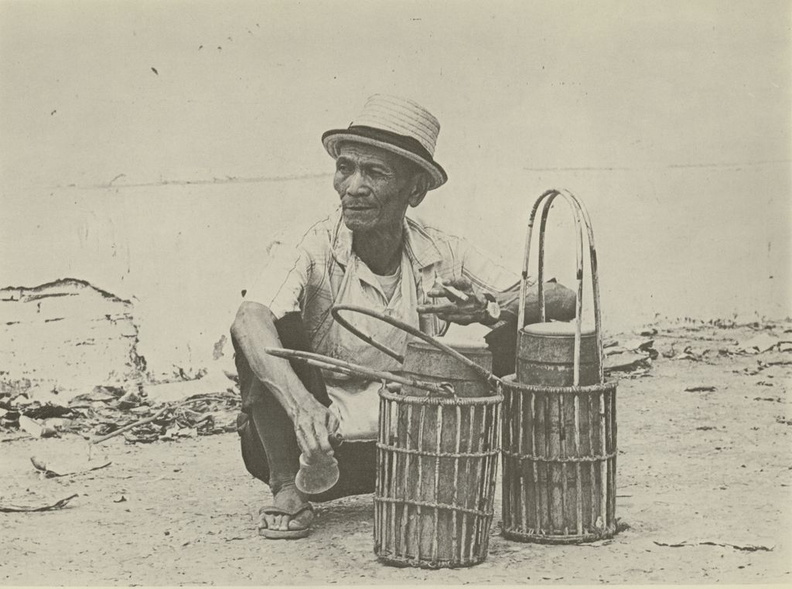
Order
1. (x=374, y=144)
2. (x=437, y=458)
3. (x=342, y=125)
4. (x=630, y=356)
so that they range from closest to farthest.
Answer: (x=437, y=458), (x=374, y=144), (x=342, y=125), (x=630, y=356)

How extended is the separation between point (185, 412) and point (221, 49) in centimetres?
242

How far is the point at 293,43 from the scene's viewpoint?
24.2 feet

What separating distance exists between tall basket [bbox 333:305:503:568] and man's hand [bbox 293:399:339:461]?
8.4 inches

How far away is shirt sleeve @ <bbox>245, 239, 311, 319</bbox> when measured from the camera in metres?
4.83

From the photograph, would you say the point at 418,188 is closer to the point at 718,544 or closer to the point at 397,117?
the point at 397,117

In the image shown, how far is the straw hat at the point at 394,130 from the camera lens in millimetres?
5031

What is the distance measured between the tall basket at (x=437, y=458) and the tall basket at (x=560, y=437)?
0.89 ft

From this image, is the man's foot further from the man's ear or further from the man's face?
the man's ear

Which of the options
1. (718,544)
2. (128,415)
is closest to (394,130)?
(718,544)

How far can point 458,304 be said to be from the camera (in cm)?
469

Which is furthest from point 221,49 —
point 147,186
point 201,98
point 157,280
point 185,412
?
point 185,412

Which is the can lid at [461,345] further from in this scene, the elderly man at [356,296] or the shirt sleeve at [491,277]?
the shirt sleeve at [491,277]

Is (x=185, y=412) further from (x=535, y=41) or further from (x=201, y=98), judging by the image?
(x=535, y=41)

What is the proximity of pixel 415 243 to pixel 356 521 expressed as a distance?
4.42ft
